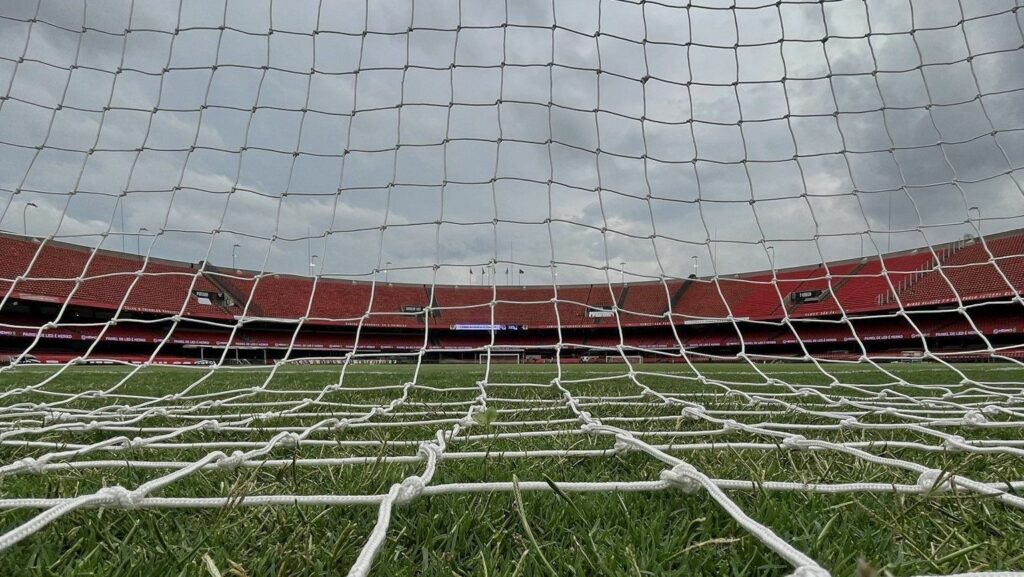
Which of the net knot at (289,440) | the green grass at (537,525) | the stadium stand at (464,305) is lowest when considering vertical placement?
the green grass at (537,525)

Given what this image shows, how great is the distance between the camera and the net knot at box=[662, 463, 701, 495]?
76cm

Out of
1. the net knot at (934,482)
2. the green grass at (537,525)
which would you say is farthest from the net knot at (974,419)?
the net knot at (934,482)

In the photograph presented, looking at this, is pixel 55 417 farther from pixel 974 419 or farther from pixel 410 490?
pixel 974 419

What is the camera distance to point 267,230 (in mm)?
3035

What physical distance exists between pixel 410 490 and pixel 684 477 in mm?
387

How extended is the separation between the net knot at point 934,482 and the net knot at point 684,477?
32cm

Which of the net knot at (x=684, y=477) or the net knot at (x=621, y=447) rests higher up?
the net knot at (x=684, y=477)

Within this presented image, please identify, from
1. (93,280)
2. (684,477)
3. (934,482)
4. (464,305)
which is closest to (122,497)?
(684,477)

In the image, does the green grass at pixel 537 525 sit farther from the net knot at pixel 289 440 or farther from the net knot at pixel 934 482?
the net knot at pixel 289 440

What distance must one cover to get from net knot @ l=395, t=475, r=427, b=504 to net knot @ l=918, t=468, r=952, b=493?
2.34ft

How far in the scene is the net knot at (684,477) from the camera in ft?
2.48

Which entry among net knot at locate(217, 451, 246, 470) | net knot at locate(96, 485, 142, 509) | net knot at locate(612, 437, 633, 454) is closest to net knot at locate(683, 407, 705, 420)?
net knot at locate(612, 437, 633, 454)

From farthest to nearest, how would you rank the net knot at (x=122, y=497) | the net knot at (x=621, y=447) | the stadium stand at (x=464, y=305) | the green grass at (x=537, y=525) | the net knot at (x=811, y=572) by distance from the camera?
the stadium stand at (x=464, y=305) < the net knot at (x=621, y=447) < the net knot at (x=122, y=497) < the green grass at (x=537, y=525) < the net knot at (x=811, y=572)

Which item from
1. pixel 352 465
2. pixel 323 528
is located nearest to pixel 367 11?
pixel 352 465
